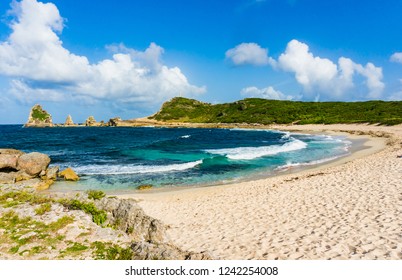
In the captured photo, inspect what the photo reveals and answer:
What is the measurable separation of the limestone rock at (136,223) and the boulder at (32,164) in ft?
58.9

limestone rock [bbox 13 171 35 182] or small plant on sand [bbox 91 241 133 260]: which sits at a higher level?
small plant on sand [bbox 91 241 133 260]

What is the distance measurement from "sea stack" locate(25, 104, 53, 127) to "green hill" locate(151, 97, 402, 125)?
6094cm

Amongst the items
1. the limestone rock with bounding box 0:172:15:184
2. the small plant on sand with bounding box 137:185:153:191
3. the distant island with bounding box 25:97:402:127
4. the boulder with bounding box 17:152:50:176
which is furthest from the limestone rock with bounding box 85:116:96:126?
the small plant on sand with bounding box 137:185:153:191

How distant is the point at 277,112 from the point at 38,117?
439 ft

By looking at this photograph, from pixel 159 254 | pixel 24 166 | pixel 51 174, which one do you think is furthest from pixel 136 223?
pixel 24 166

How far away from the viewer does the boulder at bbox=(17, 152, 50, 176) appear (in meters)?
24.4

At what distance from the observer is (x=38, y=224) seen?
28.3 feet

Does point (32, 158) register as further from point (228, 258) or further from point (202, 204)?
point (228, 258)

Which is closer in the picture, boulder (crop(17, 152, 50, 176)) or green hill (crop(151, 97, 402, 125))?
boulder (crop(17, 152, 50, 176))

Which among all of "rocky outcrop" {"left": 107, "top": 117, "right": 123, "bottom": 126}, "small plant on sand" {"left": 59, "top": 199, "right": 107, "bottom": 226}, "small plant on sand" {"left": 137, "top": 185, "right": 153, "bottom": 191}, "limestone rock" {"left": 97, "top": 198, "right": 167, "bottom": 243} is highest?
"rocky outcrop" {"left": 107, "top": 117, "right": 123, "bottom": 126}

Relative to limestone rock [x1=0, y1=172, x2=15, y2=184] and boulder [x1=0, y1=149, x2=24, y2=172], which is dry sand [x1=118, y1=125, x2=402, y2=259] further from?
boulder [x1=0, y1=149, x2=24, y2=172]

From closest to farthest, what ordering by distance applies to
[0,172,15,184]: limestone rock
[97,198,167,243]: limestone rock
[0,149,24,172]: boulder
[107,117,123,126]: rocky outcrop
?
[97,198,167,243]: limestone rock
[0,172,15,184]: limestone rock
[0,149,24,172]: boulder
[107,117,123,126]: rocky outcrop
